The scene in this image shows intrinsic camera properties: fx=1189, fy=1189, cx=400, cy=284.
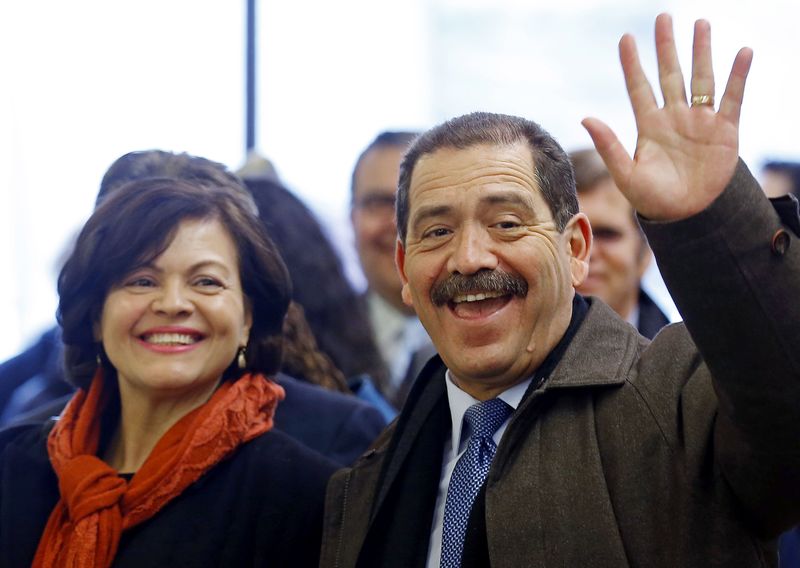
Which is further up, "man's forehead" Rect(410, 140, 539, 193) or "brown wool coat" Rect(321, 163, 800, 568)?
"man's forehead" Rect(410, 140, 539, 193)

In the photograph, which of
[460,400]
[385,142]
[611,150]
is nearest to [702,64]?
[611,150]

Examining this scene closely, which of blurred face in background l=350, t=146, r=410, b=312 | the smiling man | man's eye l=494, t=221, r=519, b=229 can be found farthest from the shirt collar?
blurred face in background l=350, t=146, r=410, b=312

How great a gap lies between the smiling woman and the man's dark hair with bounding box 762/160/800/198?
1571mm

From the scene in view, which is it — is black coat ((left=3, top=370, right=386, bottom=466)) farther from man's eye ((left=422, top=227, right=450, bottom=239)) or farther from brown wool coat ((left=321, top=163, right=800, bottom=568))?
man's eye ((left=422, top=227, right=450, bottom=239))

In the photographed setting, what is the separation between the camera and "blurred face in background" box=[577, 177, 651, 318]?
317 centimetres

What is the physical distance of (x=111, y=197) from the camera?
102 inches

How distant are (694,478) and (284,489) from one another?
953 mm

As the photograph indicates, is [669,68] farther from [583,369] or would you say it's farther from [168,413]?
[168,413]

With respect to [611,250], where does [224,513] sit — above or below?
below

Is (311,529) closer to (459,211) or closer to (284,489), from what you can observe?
(284,489)

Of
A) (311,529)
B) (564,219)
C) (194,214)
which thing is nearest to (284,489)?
(311,529)

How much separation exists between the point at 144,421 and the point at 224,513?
1.00 ft

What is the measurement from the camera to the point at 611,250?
3.20 m

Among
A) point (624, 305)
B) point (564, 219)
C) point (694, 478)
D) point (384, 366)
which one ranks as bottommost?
point (384, 366)
